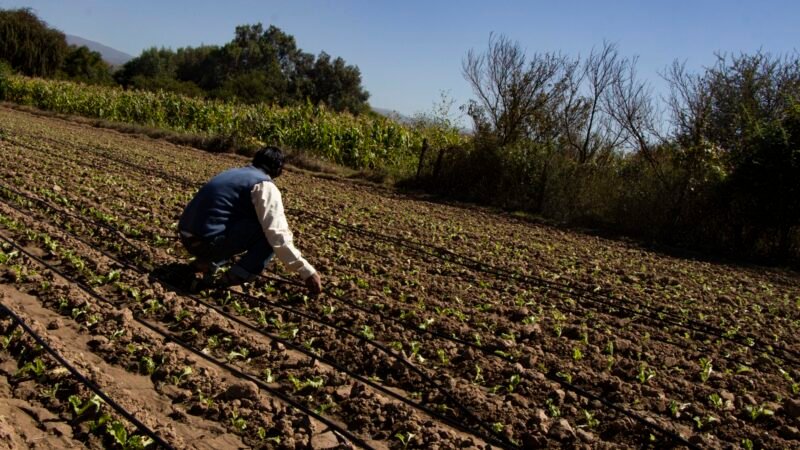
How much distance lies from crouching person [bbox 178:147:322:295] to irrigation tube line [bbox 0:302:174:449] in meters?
1.60

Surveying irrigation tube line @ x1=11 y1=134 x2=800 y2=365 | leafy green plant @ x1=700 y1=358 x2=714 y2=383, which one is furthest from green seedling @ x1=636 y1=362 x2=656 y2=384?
irrigation tube line @ x1=11 y1=134 x2=800 y2=365

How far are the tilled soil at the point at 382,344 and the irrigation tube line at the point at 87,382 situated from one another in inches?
3.9

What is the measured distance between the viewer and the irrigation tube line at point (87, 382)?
351 centimetres

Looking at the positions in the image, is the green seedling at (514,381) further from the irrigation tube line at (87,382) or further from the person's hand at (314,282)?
the irrigation tube line at (87,382)

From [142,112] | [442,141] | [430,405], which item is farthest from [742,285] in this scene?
[142,112]

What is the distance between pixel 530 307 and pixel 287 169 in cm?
1330

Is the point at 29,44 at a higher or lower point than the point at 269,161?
higher

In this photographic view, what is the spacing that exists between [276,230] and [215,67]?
2616 inches

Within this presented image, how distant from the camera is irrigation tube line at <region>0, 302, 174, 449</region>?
3.51 m

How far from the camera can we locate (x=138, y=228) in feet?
27.3

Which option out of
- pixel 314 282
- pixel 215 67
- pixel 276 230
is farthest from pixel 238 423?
pixel 215 67

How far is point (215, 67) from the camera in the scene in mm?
68312

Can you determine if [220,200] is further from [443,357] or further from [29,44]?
[29,44]

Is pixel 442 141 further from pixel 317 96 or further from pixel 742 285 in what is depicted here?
pixel 317 96
